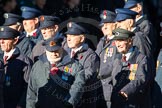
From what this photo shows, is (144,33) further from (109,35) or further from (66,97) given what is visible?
(66,97)

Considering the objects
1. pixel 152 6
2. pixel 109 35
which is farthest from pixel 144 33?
pixel 152 6

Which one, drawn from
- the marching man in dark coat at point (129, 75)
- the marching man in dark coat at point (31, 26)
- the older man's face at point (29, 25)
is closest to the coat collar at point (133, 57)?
the marching man in dark coat at point (129, 75)

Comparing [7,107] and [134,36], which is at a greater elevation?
[134,36]

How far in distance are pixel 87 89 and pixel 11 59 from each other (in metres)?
1.23

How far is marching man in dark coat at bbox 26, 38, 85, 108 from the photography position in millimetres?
11094

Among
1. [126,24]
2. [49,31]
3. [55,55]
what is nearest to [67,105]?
[55,55]

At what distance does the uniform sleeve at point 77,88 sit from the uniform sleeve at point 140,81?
61 cm

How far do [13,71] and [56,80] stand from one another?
104 cm

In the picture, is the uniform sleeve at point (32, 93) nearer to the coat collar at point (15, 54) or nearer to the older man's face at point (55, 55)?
the older man's face at point (55, 55)

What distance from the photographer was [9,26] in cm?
1312

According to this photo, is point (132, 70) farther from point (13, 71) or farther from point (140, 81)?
point (13, 71)

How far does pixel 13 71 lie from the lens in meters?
11.9

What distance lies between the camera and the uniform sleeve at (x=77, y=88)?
11.0 m

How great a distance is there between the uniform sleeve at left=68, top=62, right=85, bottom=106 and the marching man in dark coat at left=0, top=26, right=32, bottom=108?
1.02 m
